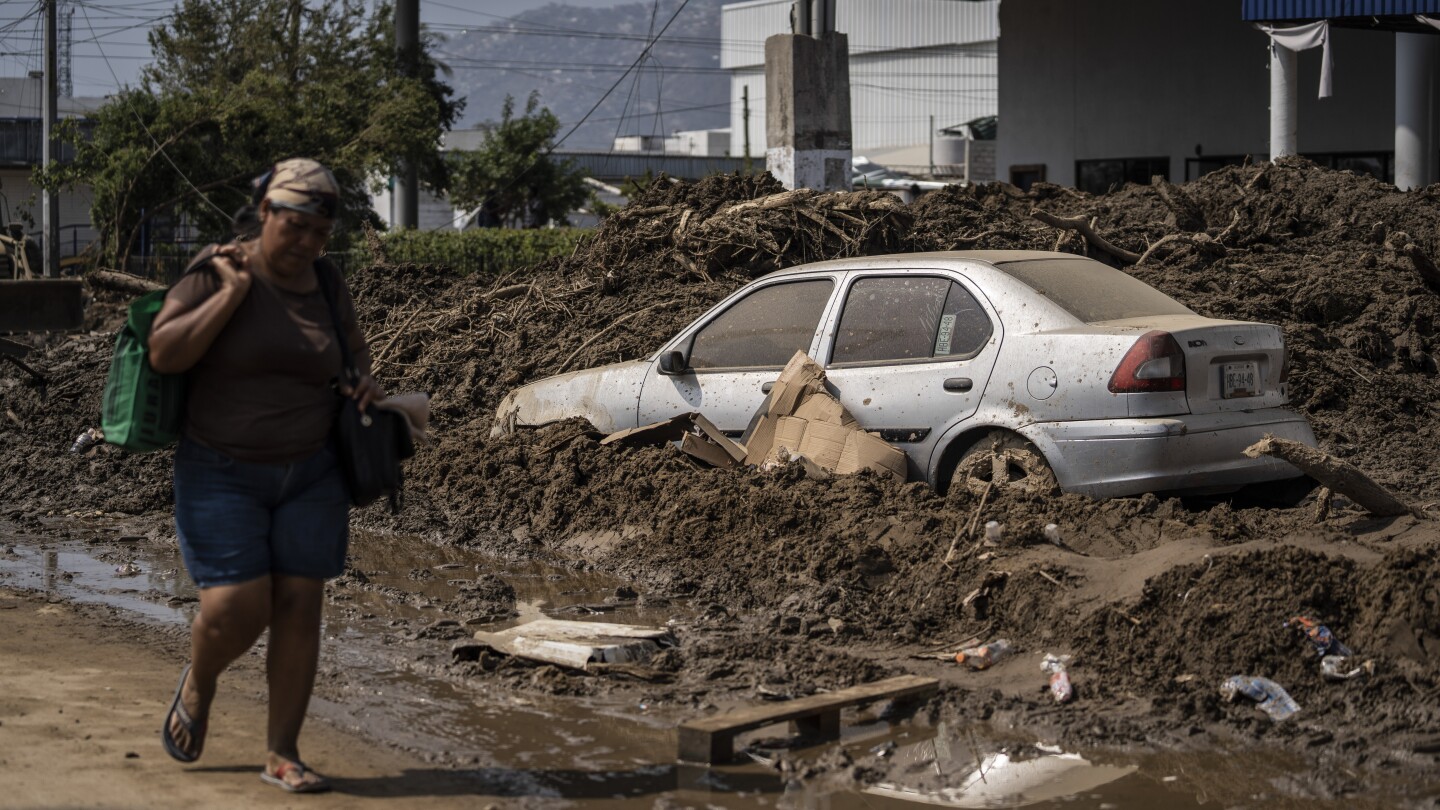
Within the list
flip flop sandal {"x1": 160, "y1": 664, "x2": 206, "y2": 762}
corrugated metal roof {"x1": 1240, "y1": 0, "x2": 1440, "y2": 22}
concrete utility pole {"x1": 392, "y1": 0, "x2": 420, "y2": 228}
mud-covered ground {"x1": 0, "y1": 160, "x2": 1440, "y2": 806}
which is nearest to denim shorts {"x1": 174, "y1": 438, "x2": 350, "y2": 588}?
flip flop sandal {"x1": 160, "y1": 664, "x2": 206, "y2": 762}

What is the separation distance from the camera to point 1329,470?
20.9 feet

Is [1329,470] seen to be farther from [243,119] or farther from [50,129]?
[50,129]

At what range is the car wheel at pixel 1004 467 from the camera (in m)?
7.18

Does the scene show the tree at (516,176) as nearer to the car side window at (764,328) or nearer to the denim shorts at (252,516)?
the car side window at (764,328)

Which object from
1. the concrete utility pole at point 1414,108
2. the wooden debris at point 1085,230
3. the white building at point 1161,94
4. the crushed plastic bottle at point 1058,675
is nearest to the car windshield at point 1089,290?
the crushed plastic bottle at point 1058,675

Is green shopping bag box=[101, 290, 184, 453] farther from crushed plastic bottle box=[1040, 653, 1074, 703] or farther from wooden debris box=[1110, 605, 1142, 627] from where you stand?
wooden debris box=[1110, 605, 1142, 627]

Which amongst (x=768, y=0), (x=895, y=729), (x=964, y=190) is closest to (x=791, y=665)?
(x=895, y=729)

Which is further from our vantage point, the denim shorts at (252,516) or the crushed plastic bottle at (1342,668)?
the crushed plastic bottle at (1342,668)

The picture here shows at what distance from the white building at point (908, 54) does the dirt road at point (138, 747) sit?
209 feet

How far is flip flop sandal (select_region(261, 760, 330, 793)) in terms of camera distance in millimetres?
4273

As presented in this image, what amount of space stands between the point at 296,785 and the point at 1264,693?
3.10m

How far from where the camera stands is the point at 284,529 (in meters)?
4.19

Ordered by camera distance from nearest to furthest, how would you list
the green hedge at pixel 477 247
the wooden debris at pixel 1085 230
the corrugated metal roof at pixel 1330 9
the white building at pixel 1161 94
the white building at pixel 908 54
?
the wooden debris at pixel 1085 230 < the corrugated metal roof at pixel 1330 9 < the white building at pixel 1161 94 < the green hedge at pixel 477 247 < the white building at pixel 908 54

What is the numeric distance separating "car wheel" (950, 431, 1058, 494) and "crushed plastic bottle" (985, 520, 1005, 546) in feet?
1.36
